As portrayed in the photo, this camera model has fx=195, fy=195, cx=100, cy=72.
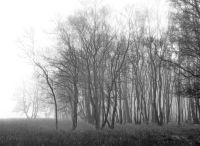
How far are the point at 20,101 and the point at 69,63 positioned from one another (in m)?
41.1

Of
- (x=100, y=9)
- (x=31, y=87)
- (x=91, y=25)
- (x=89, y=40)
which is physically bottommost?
(x=31, y=87)

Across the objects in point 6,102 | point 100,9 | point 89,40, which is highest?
point 100,9

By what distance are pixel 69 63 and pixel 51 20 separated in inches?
199

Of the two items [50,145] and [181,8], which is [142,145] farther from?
[181,8]

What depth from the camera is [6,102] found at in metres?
193

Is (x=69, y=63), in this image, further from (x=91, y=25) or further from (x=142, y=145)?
(x=142, y=145)

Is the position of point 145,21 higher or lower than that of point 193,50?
higher

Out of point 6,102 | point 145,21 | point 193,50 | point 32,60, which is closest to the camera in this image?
point 193,50

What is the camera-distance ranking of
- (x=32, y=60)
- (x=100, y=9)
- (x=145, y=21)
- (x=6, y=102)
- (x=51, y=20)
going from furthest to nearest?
(x=6, y=102), (x=145, y=21), (x=32, y=60), (x=51, y=20), (x=100, y=9)

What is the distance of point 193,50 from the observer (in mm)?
12430

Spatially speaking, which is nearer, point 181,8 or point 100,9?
point 181,8

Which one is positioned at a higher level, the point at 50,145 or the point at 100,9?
the point at 100,9

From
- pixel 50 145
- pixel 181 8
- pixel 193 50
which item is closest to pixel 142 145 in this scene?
pixel 50 145

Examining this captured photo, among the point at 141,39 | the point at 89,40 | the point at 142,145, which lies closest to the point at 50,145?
the point at 142,145
